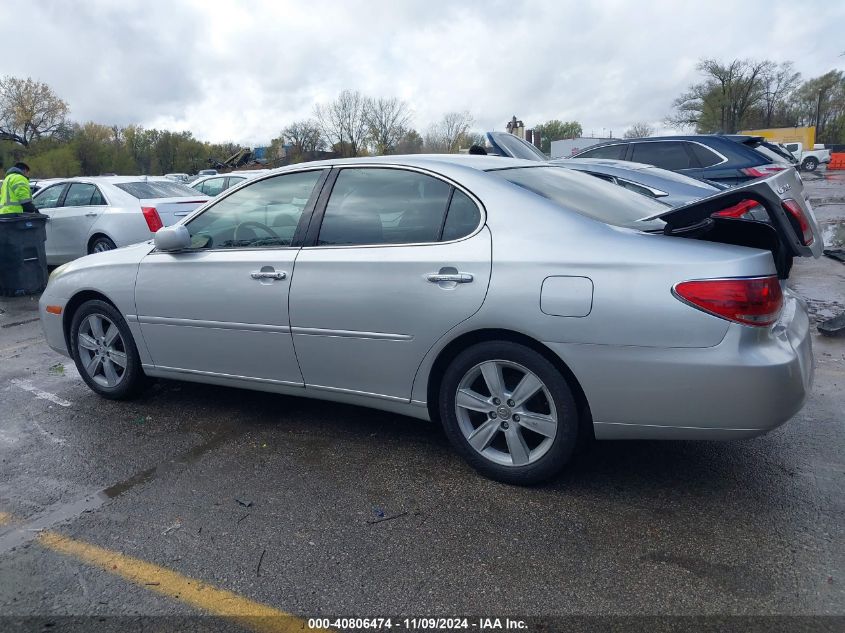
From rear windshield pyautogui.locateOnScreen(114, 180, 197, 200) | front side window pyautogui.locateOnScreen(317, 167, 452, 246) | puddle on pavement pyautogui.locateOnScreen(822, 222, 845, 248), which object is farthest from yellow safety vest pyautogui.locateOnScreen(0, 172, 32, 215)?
puddle on pavement pyautogui.locateOnScreen(822, 222, 845, 248)

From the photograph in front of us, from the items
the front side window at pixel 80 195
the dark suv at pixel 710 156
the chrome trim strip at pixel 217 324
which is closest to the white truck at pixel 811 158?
the dark suv at pixel 710 156

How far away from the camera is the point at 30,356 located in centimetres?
614

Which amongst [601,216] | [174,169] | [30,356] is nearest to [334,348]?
[601,216]

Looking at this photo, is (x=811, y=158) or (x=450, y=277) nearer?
(x=450, y=277)

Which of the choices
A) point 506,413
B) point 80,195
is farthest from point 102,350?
point 80,195

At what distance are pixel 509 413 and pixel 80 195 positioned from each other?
939 cm

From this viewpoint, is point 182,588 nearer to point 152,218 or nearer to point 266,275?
point 266,275

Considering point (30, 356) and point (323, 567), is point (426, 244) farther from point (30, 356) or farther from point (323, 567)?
point (30, 356)

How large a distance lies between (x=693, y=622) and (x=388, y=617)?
106 centimetres

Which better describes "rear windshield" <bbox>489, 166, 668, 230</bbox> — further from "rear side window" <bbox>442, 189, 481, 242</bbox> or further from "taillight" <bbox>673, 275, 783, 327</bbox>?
"taillight" <bbox>673, 275, 783, 327</bbox>

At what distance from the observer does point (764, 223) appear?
10.1 feet

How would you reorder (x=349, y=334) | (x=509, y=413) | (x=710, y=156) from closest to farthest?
(x=509, y=413) < (x=349, y=334) < (x=710, y=156)

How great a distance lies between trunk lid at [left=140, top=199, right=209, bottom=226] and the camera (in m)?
9.66

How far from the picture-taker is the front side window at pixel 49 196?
10.7m
